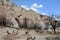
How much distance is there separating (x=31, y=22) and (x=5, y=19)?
9240 mm

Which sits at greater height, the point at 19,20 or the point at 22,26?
the point at 19,20

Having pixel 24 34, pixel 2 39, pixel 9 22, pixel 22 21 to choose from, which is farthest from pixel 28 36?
pixel 22 21

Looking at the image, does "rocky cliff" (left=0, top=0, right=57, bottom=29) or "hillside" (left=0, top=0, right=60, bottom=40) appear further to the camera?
"rocky cliff" (left=0, top=0, right=57, bottom=29)

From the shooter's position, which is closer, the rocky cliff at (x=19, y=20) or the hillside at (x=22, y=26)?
the hillside at (x=22, y=26)

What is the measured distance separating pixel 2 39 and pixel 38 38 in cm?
724

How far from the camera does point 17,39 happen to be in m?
36.8

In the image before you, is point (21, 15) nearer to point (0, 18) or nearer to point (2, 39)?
point (0, 18)

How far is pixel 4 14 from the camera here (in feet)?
157

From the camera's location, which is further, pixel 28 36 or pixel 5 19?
pixel 5 19

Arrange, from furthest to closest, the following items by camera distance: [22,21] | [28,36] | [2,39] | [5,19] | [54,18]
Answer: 1. [54,18]
2. [22,21]
3. [5,19]
4. [28,36]
5. [2,39]

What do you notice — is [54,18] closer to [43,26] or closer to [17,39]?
[43,26]

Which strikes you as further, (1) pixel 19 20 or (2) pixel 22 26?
(1) pixel 19 20

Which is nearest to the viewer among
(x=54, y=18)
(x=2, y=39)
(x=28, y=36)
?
(x=2, y=39)

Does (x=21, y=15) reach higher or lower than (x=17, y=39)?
higher
